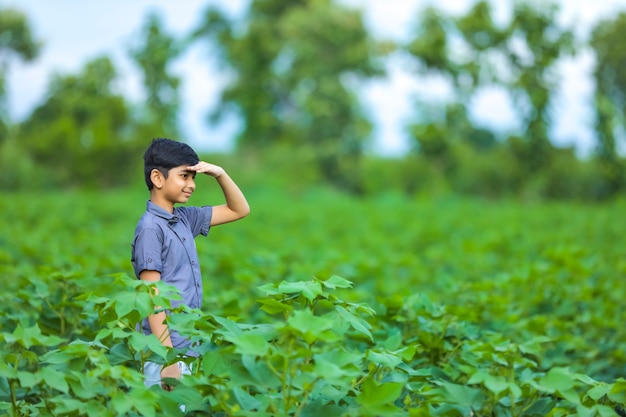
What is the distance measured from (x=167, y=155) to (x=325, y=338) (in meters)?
1.12

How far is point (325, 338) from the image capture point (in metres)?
2.26

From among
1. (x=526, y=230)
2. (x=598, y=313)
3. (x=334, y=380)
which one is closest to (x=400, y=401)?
(x=334, y=380)

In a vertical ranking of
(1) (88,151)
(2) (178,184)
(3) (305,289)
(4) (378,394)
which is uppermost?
(1) (88,151)

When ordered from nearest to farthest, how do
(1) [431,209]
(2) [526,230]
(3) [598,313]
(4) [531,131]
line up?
(3) [598,313], (2) [526,230], (1) [431,209], (4) [531,131]

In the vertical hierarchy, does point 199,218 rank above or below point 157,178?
below

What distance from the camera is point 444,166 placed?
2795 cm

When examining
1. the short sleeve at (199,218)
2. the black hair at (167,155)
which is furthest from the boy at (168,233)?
the short sleeve at (199,218)

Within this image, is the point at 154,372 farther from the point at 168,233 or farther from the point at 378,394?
the point at 378,394

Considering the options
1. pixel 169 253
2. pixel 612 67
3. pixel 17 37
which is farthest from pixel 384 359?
pixel 17 37

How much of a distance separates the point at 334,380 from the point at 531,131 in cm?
2534

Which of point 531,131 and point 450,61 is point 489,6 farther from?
point 531,131

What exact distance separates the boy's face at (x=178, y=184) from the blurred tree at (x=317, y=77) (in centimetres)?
2697

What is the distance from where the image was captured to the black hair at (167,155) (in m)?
3.12

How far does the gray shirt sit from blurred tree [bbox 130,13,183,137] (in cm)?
3038
